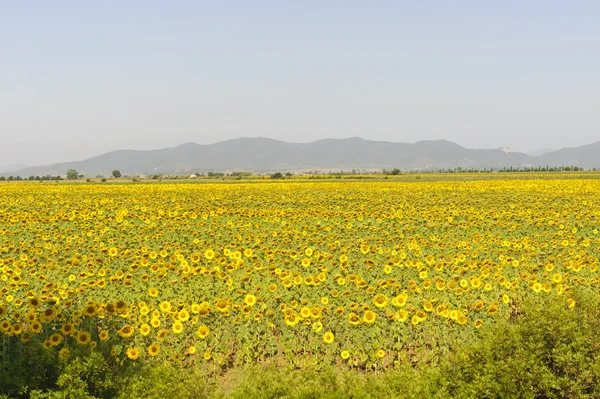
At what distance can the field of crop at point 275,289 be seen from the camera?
7.80 m

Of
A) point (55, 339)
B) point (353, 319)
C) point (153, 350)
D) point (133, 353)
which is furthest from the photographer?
point (353, 319)

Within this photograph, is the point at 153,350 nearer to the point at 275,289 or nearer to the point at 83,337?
the point at 83,337

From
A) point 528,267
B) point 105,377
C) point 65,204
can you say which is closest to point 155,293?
point 105,377

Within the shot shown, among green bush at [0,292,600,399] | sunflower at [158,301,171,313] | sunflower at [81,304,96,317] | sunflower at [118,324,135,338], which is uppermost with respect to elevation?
sunflower at [81,304,96,317]

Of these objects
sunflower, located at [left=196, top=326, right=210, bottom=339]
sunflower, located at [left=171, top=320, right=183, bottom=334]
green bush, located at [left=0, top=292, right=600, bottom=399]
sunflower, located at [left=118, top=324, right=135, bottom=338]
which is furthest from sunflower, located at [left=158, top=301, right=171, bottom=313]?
green bush, located at [left=0, top=292, right=600, bottom=399]

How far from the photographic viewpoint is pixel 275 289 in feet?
31.5

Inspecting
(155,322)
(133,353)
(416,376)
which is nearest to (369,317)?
(416,376)

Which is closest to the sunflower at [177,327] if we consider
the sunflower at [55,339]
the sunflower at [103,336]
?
the sunflower at [103,336]

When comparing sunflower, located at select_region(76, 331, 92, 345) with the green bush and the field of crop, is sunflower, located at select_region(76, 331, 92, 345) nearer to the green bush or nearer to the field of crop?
the field of crop

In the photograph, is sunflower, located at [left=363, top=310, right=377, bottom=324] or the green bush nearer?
the green bush

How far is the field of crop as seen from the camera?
7798mm

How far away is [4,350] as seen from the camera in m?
6.70

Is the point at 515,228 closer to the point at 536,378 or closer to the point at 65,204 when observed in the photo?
the point at 536,378

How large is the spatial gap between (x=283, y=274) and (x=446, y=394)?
5.14 m
